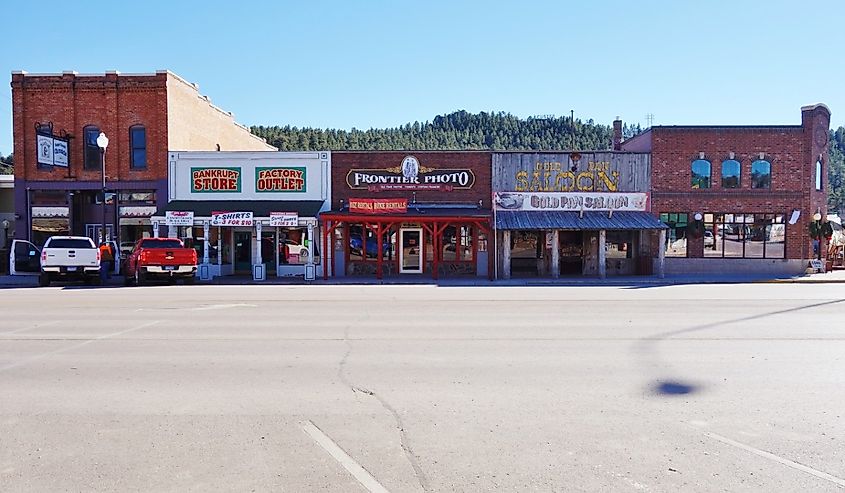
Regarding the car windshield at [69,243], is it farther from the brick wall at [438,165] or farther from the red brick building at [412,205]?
the brick wall at [438,165]

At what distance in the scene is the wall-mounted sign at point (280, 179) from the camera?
90.3ft

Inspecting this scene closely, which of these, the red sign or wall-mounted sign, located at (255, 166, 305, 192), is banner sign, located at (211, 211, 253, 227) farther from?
the red sign

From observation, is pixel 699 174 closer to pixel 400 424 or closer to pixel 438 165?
pixel 438 165

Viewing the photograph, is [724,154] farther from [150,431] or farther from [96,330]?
[150,431]

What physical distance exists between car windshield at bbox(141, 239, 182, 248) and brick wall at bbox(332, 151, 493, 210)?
683cm

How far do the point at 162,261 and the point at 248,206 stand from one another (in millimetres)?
4935

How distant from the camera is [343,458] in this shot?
191 inches

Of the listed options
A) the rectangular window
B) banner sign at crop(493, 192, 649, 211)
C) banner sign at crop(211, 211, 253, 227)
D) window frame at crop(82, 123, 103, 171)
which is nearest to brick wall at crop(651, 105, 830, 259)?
the rectangular window

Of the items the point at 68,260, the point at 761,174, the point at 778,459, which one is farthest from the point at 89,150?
the point at 761,174

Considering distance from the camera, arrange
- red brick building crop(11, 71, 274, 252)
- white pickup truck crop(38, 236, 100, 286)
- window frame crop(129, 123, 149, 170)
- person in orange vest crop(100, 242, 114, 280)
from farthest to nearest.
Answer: window frame crop(129, 123, 149, 170) → red brick building crop(11, 71, 274, 252) → person in orange vest crop(100, 242, 114, 280) → white pickup truck crop(38, 236, 100, 286)

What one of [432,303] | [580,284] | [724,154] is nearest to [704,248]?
[724,154]

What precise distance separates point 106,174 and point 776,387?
92.6ft

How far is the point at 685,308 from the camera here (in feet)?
48.5

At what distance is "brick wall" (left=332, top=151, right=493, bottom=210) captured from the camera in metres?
27.3
